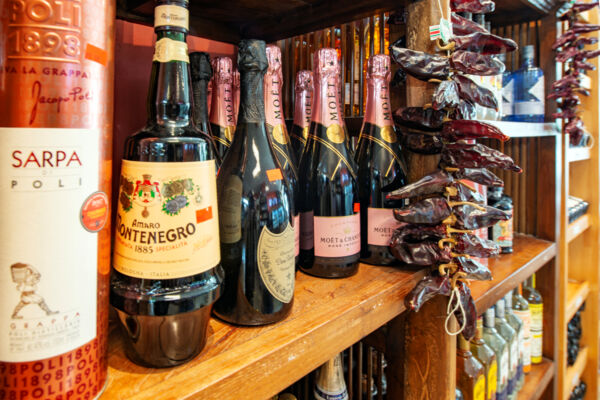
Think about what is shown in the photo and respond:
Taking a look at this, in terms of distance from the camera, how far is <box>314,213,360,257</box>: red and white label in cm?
64

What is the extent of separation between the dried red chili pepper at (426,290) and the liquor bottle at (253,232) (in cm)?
24

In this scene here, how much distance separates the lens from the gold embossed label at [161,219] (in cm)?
37

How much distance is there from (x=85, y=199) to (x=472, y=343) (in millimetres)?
1112

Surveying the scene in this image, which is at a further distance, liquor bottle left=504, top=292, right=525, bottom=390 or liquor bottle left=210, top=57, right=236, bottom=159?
liquor bottle left=504, top=292, right=525, bottom=390

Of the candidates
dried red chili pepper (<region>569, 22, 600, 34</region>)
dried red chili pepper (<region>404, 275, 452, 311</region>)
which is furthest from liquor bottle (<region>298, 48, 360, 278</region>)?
dried red chili pepper (<region>569, 22, 600, 34</region>)

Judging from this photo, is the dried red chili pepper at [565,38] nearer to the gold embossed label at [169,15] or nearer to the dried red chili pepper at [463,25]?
the dried red chili pepper at [463,25]

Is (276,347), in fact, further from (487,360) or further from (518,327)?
(518,327)

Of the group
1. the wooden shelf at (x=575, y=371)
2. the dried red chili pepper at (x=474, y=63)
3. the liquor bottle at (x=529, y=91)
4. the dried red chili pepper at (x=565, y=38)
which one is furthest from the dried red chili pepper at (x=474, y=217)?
the wooden shelf at (x=575, y=371)

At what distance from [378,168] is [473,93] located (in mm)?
225

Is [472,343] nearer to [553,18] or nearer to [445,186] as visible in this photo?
[445,186]

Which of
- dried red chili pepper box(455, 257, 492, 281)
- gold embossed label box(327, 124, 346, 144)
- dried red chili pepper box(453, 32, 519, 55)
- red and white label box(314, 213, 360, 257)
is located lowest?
dried red chili pepper box(455, 257, 492, 281)

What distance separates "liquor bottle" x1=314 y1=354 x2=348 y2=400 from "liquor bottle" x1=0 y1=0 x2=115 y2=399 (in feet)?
2.04

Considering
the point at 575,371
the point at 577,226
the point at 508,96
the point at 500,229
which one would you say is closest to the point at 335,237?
the point at 500,229

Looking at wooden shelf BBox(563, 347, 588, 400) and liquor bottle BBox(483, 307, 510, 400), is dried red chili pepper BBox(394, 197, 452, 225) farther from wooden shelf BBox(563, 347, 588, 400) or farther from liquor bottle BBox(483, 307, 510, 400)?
wooden shelf BBox(563, 347, 588, 400)
